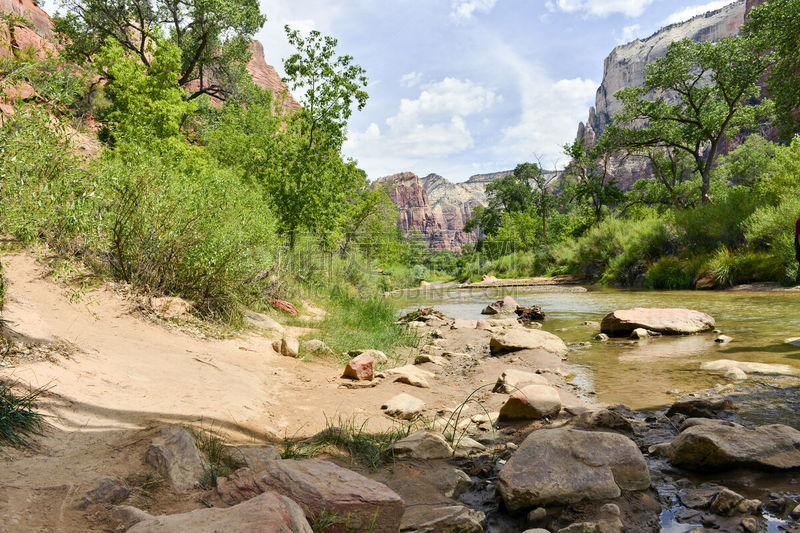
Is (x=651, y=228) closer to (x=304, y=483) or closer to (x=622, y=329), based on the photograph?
(x=622, y=329)

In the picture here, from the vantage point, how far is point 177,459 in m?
→ 2.90

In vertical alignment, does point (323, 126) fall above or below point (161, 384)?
above

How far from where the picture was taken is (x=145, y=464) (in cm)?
289

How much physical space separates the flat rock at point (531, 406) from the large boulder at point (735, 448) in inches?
61.9

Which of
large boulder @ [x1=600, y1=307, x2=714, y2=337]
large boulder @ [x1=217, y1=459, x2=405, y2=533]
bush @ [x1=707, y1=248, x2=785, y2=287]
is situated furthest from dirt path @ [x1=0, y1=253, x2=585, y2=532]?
bush @ [x1=707, y1=248, x2=785, y2=287]

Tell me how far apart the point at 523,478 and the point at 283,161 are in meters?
15.6

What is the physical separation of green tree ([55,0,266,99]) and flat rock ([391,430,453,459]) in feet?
74.8

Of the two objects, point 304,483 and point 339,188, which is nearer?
point 304,483

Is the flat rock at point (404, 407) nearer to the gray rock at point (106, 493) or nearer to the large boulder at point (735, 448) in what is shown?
the large boulder at point (735, 448)

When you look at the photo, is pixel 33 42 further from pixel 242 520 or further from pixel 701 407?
pixel 701 407

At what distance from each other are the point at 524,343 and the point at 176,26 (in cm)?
2578

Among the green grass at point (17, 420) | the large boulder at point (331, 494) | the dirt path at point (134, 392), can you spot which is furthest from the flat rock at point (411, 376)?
the green grass at point (17, 420)

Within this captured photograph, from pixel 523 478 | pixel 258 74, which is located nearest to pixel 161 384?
pixel 523 478

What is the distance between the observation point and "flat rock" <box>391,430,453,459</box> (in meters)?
3.91
